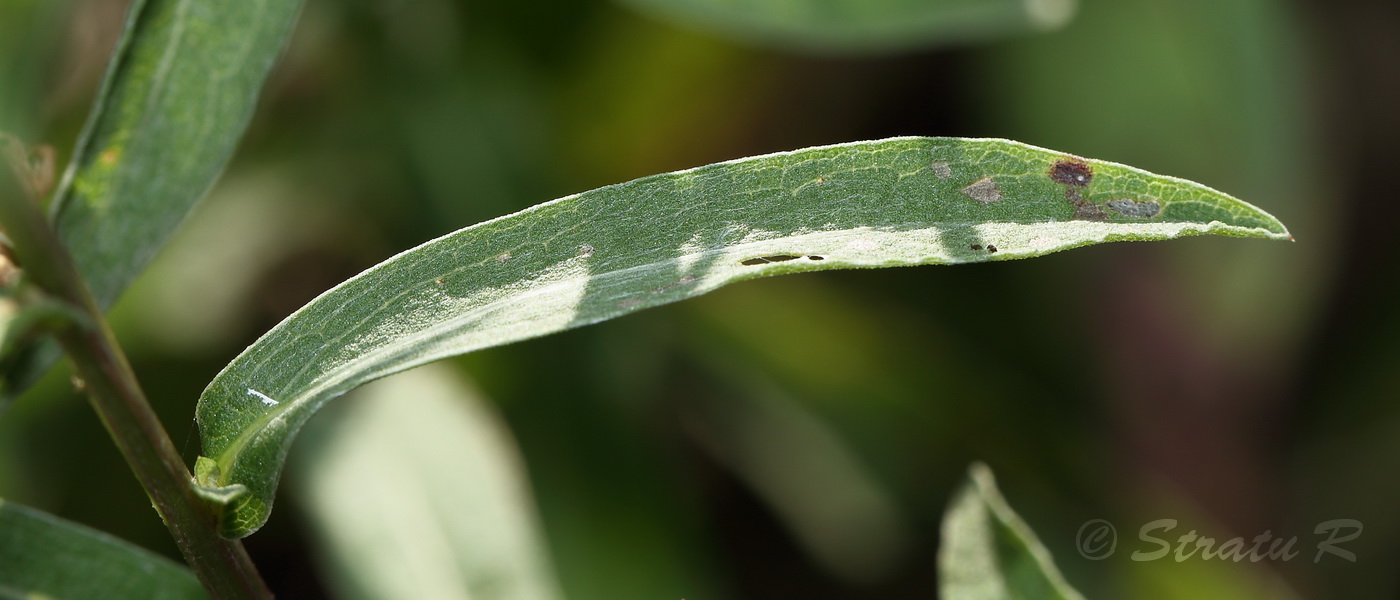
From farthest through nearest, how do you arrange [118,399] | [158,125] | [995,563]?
1. [995,563]
2. [158,125]
3. [118,399]

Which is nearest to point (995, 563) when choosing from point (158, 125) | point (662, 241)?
point (662, 241)

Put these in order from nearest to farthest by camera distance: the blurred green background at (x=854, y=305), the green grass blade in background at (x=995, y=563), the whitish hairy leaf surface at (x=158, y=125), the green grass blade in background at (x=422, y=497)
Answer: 1. the whitish hairy leaf surface at (x=158, y=125)
2. the green grass blade in background at (x=995, y=563)
3. the green grass blade in background at (x=422, y=497)
4. the blurred green background at (x=854, y=305)

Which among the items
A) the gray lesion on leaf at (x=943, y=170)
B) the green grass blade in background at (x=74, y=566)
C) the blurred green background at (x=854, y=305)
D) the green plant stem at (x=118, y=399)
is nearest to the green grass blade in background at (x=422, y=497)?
the blurred green background at (x=854, y=305)

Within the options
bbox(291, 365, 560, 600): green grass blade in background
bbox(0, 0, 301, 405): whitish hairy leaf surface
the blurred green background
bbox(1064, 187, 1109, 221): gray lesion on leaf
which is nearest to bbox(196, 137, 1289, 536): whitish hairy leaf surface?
bbox(1064, 187, 1109, 221): gray lesion on leaf

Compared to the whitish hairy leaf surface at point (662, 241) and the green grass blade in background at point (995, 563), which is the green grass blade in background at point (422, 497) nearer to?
the green grass blade in background at point (995, 563)

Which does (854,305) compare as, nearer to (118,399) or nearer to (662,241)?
(662,241)
